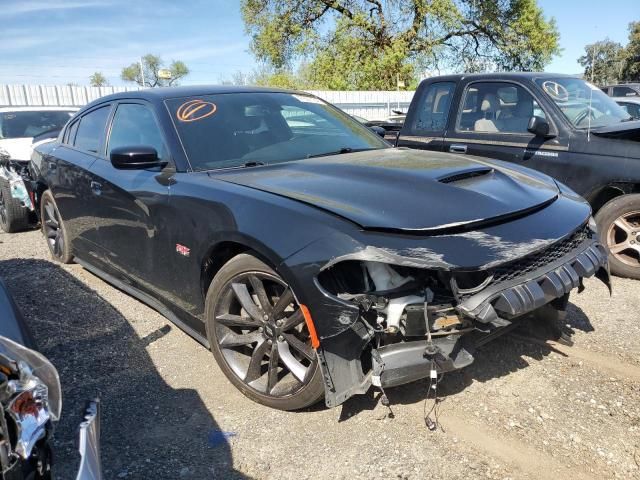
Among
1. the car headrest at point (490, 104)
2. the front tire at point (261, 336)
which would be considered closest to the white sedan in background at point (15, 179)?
the front tire at point (261, 336)

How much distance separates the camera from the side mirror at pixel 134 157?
3.09 m

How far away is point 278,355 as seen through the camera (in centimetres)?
268

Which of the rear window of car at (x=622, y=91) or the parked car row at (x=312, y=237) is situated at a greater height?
the rear window of car at (x=622, y=91)

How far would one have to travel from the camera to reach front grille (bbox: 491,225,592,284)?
234 cm

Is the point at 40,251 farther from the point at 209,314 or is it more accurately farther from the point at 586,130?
the point at 586,130

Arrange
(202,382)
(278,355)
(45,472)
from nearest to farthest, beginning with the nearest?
(45,472), (278,355), (202,382)

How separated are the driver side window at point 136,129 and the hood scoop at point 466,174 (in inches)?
66.2

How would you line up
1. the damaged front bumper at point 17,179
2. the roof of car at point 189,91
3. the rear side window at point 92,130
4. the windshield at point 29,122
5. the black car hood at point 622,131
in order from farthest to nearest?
the windshield at point 29,122, the damaged front bumper at point 17,179, the black car hood at point 622,131, the rear side window at point 92,130, the roof of car at point 189,91

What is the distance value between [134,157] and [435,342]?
6.59ft

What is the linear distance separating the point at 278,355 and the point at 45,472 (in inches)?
54.1

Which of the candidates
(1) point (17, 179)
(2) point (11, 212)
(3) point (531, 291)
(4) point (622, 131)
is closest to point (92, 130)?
(1) point (17, 179)

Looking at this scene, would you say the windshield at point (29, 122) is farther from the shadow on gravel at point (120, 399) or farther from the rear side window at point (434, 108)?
the rear side window at point (434, 108)

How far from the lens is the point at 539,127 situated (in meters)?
4.80

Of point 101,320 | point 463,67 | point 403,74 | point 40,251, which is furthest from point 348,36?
point 101,320
